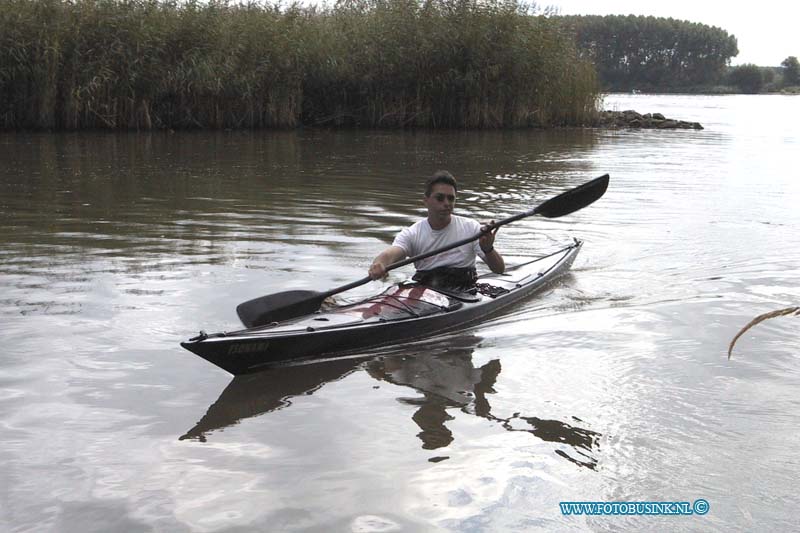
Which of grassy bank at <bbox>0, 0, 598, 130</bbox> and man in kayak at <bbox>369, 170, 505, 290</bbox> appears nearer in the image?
man in kayak at <bbox>369, 170, 505, 290</bbox>

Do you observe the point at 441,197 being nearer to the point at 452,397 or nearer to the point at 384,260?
the point at 384,260

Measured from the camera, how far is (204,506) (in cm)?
317

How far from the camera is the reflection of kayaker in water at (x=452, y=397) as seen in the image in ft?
12.5

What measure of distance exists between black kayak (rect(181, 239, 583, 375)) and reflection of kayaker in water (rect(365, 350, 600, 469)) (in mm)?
212

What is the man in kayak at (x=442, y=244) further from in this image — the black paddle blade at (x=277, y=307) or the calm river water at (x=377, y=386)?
the black paddle blade at (x=277, y=307)

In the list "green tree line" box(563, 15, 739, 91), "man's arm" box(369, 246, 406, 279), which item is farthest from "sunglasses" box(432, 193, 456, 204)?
"green tree line" box(563, 15, 739, 91)

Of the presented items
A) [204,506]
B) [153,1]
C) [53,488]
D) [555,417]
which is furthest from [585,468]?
[153,1]

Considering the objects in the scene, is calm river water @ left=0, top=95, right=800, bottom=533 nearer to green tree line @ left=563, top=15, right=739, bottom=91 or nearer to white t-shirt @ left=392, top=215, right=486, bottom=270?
white t-shirt @ left=392, top=215, right=486, bottom=270

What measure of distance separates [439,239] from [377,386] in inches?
59.9

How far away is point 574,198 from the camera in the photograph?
6629 mm

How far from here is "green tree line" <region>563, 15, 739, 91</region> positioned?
8738 cm

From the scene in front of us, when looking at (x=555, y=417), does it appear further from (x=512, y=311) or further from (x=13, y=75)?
(x=13, y=75)

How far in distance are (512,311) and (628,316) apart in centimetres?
79

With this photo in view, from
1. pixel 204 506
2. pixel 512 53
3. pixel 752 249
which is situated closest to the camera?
pixel 204 506
